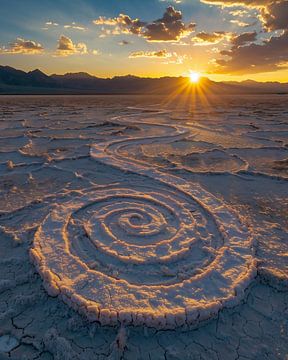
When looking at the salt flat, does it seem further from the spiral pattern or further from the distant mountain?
the distant mountain

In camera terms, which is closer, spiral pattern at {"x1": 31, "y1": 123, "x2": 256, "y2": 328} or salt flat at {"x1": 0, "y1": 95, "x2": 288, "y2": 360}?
salt flat at {"x1": 0, "y1": 95, "x2": 288, "y2": 360}

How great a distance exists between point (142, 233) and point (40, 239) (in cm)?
95

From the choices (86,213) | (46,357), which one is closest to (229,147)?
(86,213)

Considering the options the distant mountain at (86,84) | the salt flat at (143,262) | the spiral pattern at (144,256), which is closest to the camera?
the salt flat at (143,262)

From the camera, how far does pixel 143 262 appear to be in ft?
7.81

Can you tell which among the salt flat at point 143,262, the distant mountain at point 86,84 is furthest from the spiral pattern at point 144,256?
the distant mountain at point 86,84

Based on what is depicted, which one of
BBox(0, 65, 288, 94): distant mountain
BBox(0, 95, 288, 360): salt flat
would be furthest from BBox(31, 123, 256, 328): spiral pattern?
→ BBox(0, 65, 288, 94): distant mountain

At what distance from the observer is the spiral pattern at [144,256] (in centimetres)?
196

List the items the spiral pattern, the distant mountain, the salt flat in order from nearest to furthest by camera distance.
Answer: the salt flat < the spiral pattern < the distant mountain

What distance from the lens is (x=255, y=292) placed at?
218 centimetres

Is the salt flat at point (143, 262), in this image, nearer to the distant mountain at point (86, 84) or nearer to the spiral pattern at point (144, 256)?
the spiral pattern at point (144, 256)

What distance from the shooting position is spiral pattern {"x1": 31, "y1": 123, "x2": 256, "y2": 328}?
1964 mm

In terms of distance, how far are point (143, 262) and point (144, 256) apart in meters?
0.07

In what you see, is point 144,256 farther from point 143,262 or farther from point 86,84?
point 86,84
